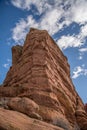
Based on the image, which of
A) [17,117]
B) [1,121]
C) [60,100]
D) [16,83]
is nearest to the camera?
[1,121]

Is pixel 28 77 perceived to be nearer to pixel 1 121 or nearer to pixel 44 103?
pixel 44 103

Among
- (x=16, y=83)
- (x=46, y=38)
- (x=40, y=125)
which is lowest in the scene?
(x=40, y=125)

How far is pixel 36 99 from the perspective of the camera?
40188 millimetres

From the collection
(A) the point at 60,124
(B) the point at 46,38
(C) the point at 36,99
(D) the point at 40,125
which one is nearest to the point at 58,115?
(A) the point at 60,124

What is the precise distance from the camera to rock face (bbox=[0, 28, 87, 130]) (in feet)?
113

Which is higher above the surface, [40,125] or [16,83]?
[16,83]

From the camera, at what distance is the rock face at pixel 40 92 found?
113ft

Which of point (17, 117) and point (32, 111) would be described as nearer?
point (17, 117)

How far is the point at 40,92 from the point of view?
41.3m

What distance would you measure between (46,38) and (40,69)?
10.4 m

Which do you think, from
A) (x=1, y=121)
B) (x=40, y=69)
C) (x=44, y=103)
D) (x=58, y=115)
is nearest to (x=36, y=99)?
(x=44, y=103)

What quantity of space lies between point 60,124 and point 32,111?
5.37 m

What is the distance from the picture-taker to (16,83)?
157ft

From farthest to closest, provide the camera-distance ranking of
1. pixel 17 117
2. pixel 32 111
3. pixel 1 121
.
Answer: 1. pixel 32 111
2. pixel 17 117
3. pixel 1 121
